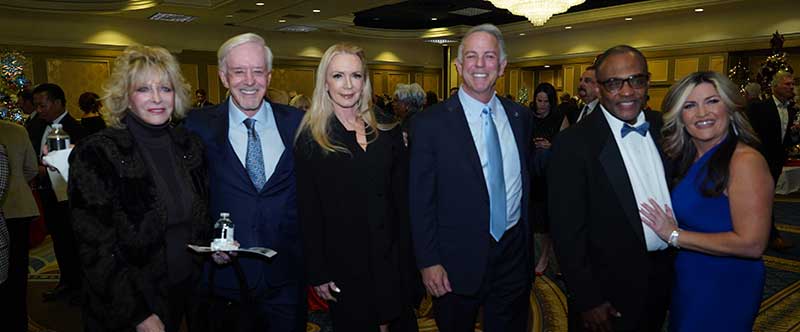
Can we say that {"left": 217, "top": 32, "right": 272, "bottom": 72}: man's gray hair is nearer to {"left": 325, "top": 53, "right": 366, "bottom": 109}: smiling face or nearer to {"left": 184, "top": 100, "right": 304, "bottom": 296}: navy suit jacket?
{"left": 184, "top": 100, "right": 304, "bottom": 296}: navy suit jacket

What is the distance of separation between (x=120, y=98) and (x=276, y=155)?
0.64 meters

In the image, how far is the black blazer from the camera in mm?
2008

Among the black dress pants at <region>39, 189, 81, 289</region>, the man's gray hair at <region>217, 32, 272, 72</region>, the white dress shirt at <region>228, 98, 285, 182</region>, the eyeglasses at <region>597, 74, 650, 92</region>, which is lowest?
the black dress pants at <region>39, 189, 81, 289</region>

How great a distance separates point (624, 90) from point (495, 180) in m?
0.63

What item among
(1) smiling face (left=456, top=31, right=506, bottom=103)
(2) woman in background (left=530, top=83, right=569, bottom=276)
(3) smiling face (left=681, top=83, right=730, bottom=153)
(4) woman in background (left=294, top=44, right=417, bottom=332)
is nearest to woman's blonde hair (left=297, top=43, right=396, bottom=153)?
(4) woman in background (left=294, top=44, right=417, bottom=332)

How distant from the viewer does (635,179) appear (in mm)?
2053

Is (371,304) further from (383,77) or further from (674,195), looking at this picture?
(383,77)

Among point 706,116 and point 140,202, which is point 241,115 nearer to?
point 140,202

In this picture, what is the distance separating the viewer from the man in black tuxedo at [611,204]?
2.02 m

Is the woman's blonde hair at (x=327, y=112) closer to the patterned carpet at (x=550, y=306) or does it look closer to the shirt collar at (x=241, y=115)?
the shirt collar at (x=241, y=115)

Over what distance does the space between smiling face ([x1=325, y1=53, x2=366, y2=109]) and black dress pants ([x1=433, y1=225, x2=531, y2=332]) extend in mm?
902

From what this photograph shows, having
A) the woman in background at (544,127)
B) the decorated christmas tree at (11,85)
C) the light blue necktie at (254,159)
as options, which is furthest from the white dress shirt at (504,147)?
the decorated christmas tree at (11,85)

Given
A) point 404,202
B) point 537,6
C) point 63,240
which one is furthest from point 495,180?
point 537,6

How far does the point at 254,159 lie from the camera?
2.21 meters
